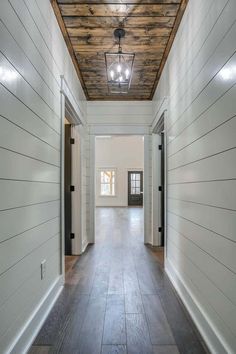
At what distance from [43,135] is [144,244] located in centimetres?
328

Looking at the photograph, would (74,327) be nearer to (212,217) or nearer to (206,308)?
(206,308)

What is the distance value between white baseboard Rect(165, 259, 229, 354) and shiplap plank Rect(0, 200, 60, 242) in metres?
1.34

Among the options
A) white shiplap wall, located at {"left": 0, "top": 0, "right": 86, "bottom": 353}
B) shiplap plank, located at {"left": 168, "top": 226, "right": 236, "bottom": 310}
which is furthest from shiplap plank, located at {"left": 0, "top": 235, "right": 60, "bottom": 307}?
shiplap plank, located at {"left": 168, "top": 226, "right": 236, "bottom": 310}

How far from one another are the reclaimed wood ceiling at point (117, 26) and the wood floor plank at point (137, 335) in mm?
2672

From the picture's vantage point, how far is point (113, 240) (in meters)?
5.25

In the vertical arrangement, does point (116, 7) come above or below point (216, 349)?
above

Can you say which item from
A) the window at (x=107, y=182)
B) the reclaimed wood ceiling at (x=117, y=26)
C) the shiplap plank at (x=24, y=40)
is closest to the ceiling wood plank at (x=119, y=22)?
the reclaimed wood ceiling at (x=117, y=26)

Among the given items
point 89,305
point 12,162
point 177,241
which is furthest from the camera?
point 177,241

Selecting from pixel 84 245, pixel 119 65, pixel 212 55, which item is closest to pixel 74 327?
pixel 212 55

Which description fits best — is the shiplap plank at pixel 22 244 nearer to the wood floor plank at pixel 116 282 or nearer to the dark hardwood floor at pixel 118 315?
the dark hardwood floor at pixel 118 315

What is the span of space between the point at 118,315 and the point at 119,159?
40.1 feet

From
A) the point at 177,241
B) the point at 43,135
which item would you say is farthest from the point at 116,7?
the point at 177,241

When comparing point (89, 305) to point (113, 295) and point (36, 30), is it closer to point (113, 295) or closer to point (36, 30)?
point (113, 295)

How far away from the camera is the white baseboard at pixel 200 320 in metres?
1.63
